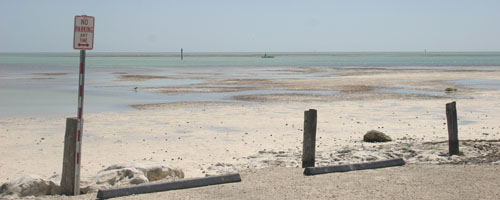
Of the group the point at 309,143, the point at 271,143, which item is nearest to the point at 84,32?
the point at 309,143

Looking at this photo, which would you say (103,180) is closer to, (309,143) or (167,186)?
(167,186)

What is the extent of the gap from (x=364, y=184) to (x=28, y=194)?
4.75m

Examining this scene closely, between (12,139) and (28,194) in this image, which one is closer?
(28,194)

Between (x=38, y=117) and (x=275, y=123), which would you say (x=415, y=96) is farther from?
(x=38, y=117)

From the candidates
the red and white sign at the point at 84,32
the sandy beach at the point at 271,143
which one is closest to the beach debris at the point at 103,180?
the sandy beach at the point at 271,143

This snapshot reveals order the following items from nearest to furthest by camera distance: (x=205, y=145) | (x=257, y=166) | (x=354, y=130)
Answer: (x=257, y=166) < (x=205, y=145) < (x=354, y=130)

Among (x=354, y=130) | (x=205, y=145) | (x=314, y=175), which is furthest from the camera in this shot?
(x=354, y=130)

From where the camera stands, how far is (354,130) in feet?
51.9

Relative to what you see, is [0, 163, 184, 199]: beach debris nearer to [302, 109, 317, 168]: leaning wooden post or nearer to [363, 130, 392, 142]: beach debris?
[302, 109, 317, 168]: leaning wooden post

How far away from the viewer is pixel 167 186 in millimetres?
8109

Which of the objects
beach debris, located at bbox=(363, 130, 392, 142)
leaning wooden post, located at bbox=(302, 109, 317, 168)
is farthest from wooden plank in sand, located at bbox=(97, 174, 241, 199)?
beach debris, located at bbox=(363, 130, 392, 142)

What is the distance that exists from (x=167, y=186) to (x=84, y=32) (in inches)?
93.0

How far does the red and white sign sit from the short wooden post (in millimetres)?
1136

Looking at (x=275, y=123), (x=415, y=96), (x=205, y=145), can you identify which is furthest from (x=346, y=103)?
(x=205, y=145)
